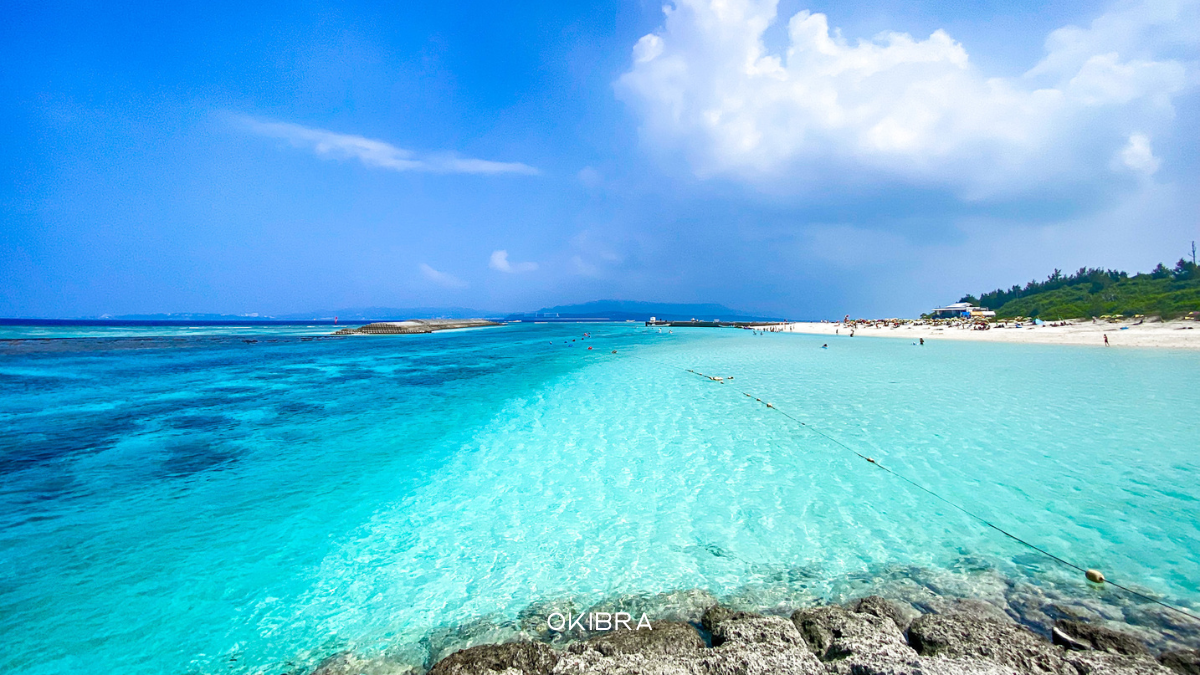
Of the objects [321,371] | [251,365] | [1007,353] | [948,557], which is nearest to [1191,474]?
[948,557]

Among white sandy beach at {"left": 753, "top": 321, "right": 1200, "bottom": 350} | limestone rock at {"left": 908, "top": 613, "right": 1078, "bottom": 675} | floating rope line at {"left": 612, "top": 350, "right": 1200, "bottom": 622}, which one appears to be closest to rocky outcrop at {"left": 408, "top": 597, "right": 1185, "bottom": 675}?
limestone rock at {"left": 908, "top": 613, "right": 1078, "bottom": 675}

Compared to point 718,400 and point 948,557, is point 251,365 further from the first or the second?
point 948,557

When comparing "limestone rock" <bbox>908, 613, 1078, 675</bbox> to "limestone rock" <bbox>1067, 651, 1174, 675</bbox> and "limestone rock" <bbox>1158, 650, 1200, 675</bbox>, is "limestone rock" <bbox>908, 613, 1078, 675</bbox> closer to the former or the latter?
"limestone rock" <bbox>1067, 651, 1174, 675</bbox>

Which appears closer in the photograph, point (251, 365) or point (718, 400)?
point (718, 400)

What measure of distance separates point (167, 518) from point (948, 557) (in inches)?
466

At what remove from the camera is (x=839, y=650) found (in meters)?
3.76

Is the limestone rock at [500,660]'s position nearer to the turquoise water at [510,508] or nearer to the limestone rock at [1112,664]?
the turquoise water at [510,508]

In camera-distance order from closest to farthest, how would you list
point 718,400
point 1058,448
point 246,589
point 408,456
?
point 246,589
point 1058,448
point 408,456
point 718,400

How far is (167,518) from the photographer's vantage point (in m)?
7.25

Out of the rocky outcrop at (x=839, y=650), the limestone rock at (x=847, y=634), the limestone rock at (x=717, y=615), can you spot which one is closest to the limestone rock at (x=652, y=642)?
the rocky outcrop at (x=839, y=650)

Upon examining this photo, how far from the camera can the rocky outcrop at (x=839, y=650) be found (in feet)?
11.5

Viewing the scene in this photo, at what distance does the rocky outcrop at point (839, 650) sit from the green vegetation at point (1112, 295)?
194 feet

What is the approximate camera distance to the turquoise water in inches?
196

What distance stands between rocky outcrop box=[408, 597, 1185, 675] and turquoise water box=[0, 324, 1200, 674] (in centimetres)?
78
